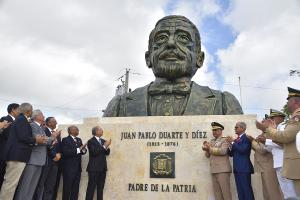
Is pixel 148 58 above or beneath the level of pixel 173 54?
above

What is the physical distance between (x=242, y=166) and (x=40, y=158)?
3.58 metres

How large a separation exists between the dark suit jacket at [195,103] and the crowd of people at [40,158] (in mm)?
1474

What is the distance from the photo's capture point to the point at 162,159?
6965 millimetres

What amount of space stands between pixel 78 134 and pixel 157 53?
9.20 ft

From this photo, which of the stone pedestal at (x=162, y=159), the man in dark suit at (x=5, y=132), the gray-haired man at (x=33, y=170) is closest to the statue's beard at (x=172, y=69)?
the stone pedestal at (x=162, y=159)

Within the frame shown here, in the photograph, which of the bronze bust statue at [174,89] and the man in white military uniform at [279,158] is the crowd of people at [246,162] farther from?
the bronze bust statue at [174,89]

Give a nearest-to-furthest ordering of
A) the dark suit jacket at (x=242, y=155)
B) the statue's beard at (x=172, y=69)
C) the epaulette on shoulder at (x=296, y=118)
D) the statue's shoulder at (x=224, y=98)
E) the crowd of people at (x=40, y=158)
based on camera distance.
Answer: the epaulette on shoulder at (x=296, y=118), the crowd of people at (x=40, y=158), the dark suit jacket at (x=242, y=155), the statue's shoulder at (x=224, y=98), the statue's beard at (x=172, y=69)

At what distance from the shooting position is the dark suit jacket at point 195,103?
8.04 metres

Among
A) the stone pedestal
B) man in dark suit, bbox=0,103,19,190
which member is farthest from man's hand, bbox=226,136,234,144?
man in dark suit, bbox=0,103,19,190

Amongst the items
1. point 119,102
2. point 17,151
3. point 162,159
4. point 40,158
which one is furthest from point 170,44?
point 17,151

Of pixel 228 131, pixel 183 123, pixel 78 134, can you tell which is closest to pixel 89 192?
pixel 78 134

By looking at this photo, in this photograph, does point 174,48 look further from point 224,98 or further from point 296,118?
point 296,118

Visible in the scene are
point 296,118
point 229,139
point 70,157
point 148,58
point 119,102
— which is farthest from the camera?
point 148,58

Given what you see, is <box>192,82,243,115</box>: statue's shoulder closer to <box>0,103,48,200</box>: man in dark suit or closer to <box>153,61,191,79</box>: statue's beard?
<box>153,61,191,79</box>: statue's beard
